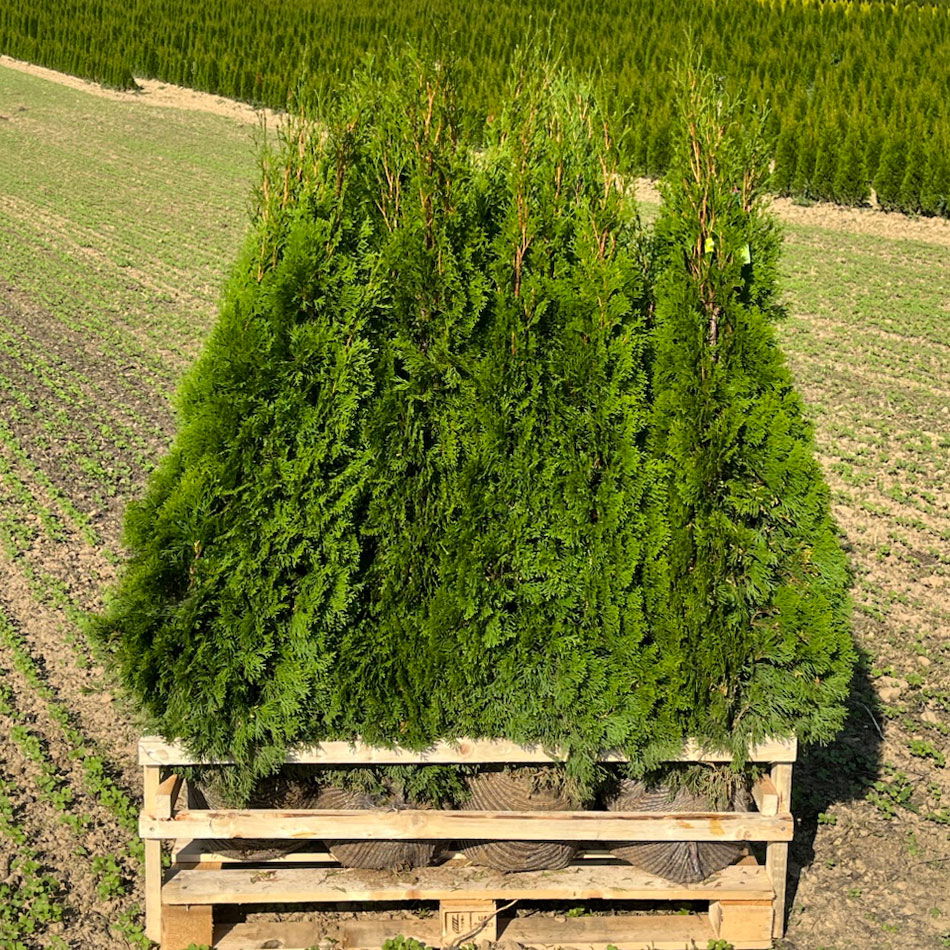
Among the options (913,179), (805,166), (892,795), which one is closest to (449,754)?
(892,795)

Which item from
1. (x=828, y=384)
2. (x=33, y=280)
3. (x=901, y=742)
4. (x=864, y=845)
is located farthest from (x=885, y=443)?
(x=33, y=280)

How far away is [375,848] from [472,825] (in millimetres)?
439

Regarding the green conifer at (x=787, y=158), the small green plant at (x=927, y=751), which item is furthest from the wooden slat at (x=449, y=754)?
the green conifer at (x=787, y=158)

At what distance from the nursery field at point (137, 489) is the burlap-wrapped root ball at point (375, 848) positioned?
3.09 ft

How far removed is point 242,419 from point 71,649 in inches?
121

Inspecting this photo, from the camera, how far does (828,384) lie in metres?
12.8

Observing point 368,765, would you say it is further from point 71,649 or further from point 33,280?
point 33,280

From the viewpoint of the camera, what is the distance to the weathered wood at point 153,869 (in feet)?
16.0

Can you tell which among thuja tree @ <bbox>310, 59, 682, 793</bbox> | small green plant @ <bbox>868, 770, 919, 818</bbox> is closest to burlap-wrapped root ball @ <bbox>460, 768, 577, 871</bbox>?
thuja tree @ <bbox>310, 59, 682, 793</bbox>

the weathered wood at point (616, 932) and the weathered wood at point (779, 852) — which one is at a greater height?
the weathered wood at point (779, 852)

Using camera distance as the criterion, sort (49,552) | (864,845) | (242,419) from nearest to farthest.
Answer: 1. (242,419)
2. (864,845)
3. (49,552)

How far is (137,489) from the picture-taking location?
9.56m

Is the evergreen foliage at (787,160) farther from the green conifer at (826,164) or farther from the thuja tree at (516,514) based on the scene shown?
the thuja tree at (516,514)

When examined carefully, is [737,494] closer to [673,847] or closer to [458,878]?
[673,847]
